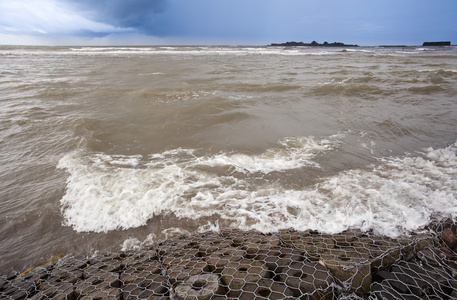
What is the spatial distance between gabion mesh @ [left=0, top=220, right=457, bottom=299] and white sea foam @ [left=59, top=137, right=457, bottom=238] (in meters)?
0.57

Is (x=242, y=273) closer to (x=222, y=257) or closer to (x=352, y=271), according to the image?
(x=222, y=257)

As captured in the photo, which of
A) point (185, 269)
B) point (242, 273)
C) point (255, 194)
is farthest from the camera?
point (255, 194)

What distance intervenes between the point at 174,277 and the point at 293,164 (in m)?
3.99

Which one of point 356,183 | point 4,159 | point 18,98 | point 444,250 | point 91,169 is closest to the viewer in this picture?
point 444,250

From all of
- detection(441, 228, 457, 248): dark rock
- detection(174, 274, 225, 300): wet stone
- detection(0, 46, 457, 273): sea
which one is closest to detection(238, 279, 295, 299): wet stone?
detection(174, 274, 225, 300): wet stone

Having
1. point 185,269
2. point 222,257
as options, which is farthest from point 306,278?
point 185,269

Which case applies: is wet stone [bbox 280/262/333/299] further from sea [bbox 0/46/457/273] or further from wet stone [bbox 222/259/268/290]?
sea [bbox 0/46/457/273]

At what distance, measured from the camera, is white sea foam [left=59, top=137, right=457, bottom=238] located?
374 cm

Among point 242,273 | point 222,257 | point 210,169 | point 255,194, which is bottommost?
point 255,194

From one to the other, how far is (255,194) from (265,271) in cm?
219

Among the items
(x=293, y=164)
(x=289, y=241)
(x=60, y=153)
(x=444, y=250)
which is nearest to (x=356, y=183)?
(x=293, y=164)

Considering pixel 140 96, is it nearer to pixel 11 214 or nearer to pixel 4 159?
pixel 4 159

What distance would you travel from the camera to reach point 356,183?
15.3 ft

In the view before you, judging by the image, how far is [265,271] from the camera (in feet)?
7.77
